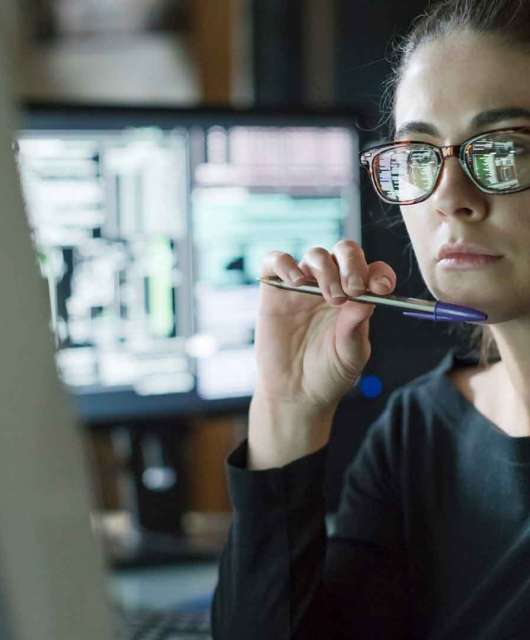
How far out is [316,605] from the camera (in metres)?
0.77

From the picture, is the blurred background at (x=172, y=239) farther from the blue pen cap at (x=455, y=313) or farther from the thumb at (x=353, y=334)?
the blue pen cap at (x=455, y=313)

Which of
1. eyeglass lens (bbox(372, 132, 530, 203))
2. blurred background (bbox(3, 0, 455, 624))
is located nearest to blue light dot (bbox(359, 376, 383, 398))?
blurred background (bbox(3, 0, 455, 624))

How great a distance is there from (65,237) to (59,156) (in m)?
0.08

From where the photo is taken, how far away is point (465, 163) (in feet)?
2.07

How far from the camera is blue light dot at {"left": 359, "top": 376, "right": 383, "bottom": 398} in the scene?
3.12 ft

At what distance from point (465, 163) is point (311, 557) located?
0.29 meters

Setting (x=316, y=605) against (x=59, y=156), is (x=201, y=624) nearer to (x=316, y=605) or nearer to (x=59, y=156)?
(x=316, y=605)

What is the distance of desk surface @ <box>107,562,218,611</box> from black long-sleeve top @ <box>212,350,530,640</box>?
29 centimetres

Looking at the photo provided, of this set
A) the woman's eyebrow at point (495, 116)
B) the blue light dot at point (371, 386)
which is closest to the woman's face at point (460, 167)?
the woman's eyebrow at point (495, 116)

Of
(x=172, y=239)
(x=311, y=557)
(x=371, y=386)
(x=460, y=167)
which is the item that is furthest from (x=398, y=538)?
(x=172, y=239)

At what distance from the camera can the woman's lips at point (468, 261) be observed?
64 centimetres

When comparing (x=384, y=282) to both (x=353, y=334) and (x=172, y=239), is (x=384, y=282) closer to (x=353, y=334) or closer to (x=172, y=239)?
(x=353, y=334)

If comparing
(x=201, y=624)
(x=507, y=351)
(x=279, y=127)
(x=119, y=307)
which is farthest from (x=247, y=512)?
(x=279, y=127)

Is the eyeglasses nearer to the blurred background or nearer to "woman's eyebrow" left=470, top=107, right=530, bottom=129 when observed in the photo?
"woman's eyebrow" left=470, top=107, right=530, bottom=129
